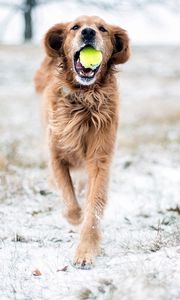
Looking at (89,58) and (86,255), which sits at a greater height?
(89,58)

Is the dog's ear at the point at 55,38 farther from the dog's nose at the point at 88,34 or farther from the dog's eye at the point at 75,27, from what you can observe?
the dog's nose at the point at 88,34

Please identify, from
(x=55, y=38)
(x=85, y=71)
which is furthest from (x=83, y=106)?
(x=55, y=38)

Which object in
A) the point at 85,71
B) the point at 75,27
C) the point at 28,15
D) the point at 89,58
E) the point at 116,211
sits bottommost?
the point at 28,15

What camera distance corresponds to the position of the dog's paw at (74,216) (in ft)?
16.0

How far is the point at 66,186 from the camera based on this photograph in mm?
5059

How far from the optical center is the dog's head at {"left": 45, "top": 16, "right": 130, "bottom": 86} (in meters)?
4.77

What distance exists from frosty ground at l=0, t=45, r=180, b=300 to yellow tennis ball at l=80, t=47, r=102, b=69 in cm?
83

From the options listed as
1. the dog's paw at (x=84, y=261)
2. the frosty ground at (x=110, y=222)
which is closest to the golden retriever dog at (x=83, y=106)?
the frosty ground at (x=110, y=222)

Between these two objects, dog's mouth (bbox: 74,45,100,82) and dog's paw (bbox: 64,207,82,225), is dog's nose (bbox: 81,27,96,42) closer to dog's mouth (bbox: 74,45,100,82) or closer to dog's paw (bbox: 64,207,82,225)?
dog's mouth (bbox: 74,45,100,82)

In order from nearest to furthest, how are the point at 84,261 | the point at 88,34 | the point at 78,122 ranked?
the point at 84,261, the point at 88,34, the point at 78,122

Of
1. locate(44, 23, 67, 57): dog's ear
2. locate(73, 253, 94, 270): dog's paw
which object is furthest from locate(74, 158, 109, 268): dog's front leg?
locate(44, 23, 67, 57): dog's ear

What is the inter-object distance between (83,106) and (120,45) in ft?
2.49

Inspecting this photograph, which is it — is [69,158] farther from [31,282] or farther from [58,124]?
[31,282]

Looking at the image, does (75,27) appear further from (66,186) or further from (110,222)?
(110,222)
